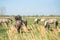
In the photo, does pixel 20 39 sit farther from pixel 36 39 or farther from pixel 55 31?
pixel 55 31

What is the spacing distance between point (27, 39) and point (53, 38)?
52 cm

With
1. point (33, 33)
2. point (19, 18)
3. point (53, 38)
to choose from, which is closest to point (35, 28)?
point (33, 33)

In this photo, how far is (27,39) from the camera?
12.9 ft

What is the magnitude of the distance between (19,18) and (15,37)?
36.0 ft

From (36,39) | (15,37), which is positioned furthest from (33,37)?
(15,37)

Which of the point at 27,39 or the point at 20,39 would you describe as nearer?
the point at 27,39

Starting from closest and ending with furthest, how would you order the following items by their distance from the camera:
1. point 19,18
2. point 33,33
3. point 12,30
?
point 12,30
point 33,33
point 19,18

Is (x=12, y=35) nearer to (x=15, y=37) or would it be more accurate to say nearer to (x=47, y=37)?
(x=15, y=37)

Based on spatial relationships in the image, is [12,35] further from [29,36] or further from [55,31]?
[55,31]

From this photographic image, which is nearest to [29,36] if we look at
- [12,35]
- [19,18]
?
[12,35]

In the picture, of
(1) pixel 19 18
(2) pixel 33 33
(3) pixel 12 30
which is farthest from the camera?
(1) pixel 19 18

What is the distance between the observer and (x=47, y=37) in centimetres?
425

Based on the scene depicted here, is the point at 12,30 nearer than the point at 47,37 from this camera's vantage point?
Yes

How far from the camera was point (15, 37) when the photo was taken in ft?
12.5
